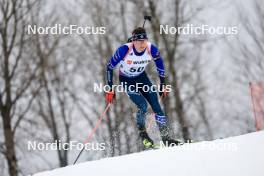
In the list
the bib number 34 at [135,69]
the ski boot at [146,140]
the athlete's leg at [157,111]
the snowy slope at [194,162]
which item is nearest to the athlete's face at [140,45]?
the bib number 34 at [135,69]

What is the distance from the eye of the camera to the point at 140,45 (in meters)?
8.17

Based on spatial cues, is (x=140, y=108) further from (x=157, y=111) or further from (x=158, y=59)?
(x=158, y=59)

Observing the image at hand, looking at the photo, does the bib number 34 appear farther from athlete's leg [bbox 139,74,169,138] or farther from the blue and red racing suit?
athlete's leg [bbox 139,74,169,138]

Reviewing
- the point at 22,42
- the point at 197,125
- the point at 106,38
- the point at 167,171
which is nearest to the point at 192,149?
the point at 167,171

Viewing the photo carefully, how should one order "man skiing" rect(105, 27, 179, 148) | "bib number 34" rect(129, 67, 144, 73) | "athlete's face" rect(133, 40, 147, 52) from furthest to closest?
"bib number 34" rect(129, 67, 144, 73), "man skiing" rect(105, 27, 179, 148), "athlete's face" rect(133, 40, 147, 52)

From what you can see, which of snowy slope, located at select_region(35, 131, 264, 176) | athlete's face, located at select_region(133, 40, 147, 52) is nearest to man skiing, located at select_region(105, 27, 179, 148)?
athlete's face, located at select_region(133, 40, 147, 52)

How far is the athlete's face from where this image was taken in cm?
813

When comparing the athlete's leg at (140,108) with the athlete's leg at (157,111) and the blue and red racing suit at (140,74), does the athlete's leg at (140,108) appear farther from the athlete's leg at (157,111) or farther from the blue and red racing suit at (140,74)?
the athlete's leg at (157,111)

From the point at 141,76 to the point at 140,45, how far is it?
742mm

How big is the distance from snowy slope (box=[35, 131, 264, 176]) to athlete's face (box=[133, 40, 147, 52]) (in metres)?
2.25

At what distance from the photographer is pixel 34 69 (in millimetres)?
18578

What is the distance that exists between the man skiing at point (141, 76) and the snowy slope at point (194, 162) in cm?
192

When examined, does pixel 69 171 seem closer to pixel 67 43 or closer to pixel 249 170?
pixel 249 170

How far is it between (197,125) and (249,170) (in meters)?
18.7
